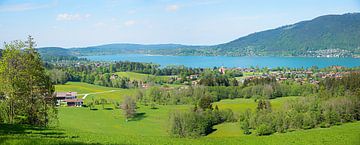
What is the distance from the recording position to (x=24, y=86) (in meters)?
18.8

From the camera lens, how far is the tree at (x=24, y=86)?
59.9 ft

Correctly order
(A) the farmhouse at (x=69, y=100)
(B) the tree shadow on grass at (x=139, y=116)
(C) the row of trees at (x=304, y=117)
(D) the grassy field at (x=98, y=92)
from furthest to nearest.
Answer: (D) the grassy field at (x=98, y=92) < (A) the farmhouse at (x=69, y=100) < (B) the tree shadow on grass at (x=139, y=116) < (C) the row of trees at (x=304, y=117)

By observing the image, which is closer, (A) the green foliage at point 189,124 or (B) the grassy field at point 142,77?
(A) the green foliage at point 189,124

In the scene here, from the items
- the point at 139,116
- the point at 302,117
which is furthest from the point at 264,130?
the point at 139,116

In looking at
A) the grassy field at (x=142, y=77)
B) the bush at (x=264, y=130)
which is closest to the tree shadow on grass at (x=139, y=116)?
the bush at (x=264, y=130)

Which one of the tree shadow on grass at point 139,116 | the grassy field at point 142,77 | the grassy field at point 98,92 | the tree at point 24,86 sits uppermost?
the tree at point 24,86

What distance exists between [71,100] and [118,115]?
13.2 meters

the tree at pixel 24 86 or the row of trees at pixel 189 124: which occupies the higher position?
the tree at pixel 24 86

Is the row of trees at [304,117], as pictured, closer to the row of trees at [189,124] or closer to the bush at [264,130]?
Answer: the bush at [264,130]

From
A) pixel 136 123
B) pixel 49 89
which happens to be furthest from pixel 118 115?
pixel 49 89

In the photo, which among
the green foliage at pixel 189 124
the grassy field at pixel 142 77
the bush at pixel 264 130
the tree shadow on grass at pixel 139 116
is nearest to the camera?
the bush at pixel 264 130

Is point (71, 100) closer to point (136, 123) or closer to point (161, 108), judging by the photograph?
point (161, 108)

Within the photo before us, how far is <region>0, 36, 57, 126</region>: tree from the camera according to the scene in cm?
1827

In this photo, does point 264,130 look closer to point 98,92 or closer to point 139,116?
point 139,116
